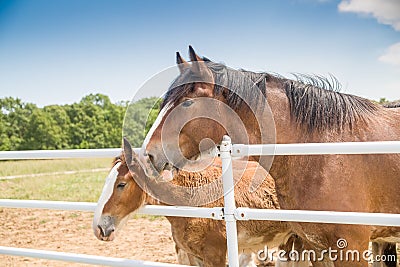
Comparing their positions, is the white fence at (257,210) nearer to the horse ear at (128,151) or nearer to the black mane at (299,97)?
the horse ear at (128,151)

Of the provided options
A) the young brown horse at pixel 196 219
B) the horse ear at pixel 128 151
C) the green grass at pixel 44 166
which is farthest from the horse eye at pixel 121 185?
the green grass at pixel 44 166

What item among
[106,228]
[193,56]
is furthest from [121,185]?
[193,56]

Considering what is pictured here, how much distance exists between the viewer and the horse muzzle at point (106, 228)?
9.66ft

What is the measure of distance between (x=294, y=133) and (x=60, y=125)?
53.4m

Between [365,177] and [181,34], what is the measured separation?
26520mm

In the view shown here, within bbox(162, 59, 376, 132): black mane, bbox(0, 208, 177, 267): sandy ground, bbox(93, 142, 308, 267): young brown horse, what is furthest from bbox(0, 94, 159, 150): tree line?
bbox(162, 59, 376, 132): black mane

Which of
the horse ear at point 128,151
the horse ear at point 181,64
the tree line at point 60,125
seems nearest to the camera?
the horse ear at point 181,64

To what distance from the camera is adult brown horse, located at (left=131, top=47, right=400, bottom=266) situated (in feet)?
7.66

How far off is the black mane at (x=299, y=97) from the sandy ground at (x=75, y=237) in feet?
11.6

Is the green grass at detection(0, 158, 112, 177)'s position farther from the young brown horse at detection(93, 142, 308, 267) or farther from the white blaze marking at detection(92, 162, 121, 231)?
the white blaze marking at detection(92, 162, 121, 231)

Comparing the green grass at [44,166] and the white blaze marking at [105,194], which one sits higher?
the white blaze marking at [105,194]

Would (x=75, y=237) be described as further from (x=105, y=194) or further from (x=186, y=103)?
(x=186, y=103)

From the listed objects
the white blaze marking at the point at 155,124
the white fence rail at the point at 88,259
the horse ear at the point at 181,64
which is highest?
the horse ear at the point at 181,64

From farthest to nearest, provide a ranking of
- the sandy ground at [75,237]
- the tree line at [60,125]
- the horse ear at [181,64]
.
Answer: the tree line at [60,125]
the sandy ground at [75,237]
the horse ear at [181,64]
